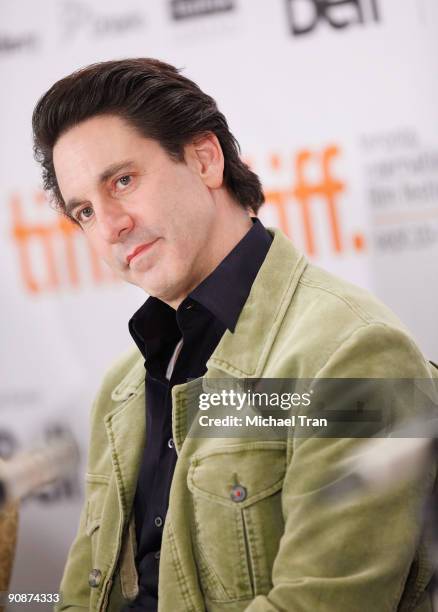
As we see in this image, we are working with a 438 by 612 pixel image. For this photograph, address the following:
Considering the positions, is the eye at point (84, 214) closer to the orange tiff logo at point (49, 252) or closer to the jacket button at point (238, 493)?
the jacket button at point (238, 493)

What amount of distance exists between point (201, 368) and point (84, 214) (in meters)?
0.34

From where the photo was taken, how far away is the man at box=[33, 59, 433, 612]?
1.01 m

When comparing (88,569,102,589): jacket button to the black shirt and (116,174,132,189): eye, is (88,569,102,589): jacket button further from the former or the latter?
(116,174,132,189): eye

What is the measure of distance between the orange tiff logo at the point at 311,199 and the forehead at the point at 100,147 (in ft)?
2.38

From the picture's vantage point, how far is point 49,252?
7.06 feet

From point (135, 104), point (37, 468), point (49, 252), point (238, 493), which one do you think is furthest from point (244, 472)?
point (49, 252)

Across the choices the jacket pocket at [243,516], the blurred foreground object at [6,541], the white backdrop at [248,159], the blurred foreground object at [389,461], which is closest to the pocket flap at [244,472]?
the jacket pocket at [243,516]

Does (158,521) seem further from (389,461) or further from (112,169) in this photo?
(112,169)

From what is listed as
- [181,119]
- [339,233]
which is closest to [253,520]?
[181,119]

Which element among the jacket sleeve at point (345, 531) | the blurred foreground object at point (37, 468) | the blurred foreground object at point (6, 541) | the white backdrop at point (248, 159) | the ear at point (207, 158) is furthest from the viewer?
the white backdrop at point (248, 159)

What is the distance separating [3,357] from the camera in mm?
2178

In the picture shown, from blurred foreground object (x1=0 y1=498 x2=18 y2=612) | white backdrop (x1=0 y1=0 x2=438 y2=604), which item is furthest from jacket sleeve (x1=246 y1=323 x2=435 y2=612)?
white backdrop (x1=0 y1=0 x2=438 y2=604)

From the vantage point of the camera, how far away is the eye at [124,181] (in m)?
1.26

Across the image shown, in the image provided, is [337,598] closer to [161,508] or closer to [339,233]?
[161,508]
